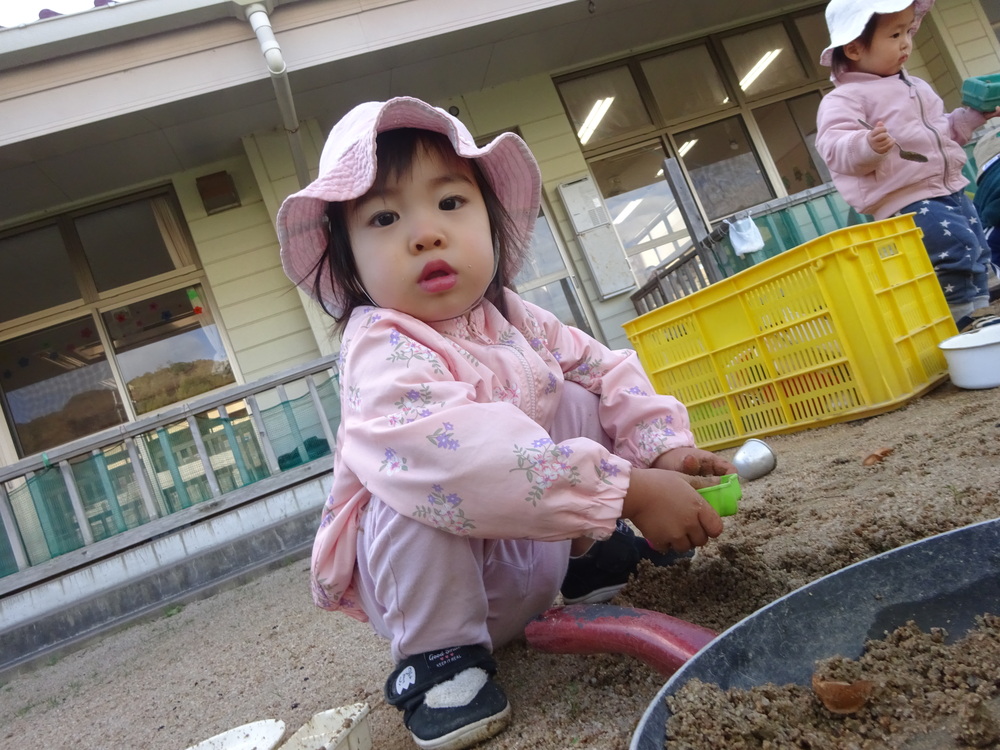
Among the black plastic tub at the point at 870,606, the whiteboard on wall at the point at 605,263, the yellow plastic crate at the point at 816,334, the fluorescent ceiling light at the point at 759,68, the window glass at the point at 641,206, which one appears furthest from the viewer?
the fluorescent ceiling light at the point at 759,68

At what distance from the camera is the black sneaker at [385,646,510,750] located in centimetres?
100

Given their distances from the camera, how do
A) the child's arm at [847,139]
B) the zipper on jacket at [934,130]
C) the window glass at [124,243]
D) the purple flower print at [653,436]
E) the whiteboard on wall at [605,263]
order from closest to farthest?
the purple flower print at [653,436] < the child's arm at [847,139] < the zipper on jacket at [934,130] < the window glass at [124,243] < the whiteboard on wall at [605,263]

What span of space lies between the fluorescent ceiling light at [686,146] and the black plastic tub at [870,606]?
238 inches

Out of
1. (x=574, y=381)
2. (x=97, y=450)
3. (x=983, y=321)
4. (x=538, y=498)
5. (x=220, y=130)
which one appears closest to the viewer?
(x=538, y=498)

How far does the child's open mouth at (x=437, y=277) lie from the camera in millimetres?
1173

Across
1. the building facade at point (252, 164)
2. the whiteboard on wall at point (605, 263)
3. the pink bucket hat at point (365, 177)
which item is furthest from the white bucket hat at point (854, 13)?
the whiteboard on wall at point (605, 263)

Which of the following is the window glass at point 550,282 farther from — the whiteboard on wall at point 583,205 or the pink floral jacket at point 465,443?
the pink floral jacket at point 465,443

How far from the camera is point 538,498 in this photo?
0.94 meters

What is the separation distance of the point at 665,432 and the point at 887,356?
1374mm

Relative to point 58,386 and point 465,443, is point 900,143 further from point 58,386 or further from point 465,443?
point 58,386

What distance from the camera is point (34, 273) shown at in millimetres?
5461

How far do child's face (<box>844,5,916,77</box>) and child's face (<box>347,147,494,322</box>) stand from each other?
2519 millimetres

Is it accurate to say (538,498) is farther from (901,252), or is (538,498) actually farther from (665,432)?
(901,252)

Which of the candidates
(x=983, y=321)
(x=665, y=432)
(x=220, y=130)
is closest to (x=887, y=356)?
(x=983, y=321)
